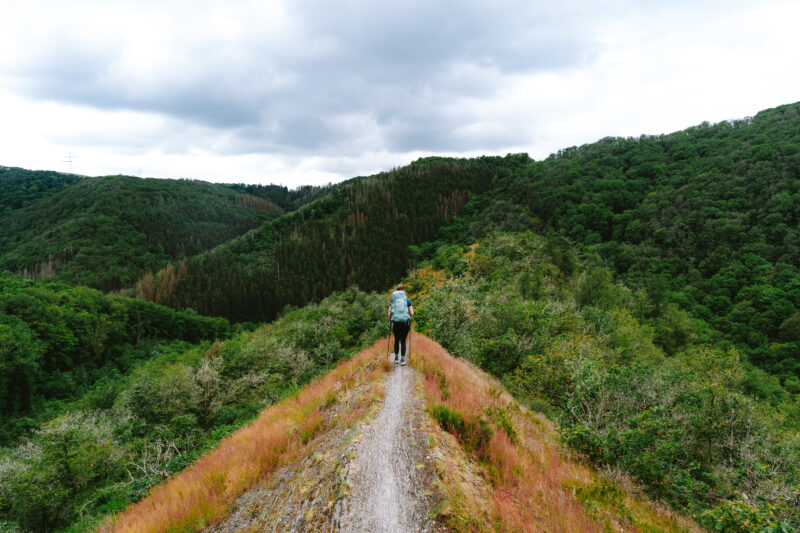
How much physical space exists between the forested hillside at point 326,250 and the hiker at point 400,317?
97.3m

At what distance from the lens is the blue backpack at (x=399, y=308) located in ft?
36.4

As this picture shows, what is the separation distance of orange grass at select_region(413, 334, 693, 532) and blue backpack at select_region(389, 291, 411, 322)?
246cm

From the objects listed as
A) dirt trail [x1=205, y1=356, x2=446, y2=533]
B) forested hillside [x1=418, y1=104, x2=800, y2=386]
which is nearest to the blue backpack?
dirt trail [x1=205, y1=356, x2=446, y2=533]

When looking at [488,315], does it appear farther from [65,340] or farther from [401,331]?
[65,340]

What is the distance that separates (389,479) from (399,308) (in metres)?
6.10

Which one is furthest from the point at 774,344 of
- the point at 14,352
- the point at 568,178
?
the point at 14,352

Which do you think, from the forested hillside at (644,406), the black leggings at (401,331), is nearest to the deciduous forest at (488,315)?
the forested hillside at (644,406)

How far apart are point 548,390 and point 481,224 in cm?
11294

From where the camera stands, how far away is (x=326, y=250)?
437ft

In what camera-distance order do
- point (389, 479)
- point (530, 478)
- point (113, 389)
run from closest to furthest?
point (389, 479)
point (530, 478)
point (113, 389)

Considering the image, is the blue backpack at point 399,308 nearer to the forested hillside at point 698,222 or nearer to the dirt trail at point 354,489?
the dirt trail at point 354,489

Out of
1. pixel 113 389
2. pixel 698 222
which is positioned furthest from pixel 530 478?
pixel 698 222

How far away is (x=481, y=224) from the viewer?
4892 inches

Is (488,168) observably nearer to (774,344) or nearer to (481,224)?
(481,224)
